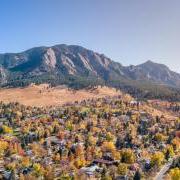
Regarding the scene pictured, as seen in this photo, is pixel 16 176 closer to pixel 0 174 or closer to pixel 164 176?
pixel 0 174

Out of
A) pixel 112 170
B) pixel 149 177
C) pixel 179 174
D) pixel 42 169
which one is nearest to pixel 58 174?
pixel 42 169

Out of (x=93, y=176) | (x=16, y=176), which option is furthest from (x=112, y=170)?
(x=16, y=176)

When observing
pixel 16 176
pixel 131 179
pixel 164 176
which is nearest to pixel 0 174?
pixel 16 176

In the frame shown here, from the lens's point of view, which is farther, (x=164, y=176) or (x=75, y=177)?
(x=164, y=176)

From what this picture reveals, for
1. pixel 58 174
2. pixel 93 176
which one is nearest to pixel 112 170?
pixel 93 176

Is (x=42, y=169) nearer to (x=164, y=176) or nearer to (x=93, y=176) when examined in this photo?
(x=93, y=176)

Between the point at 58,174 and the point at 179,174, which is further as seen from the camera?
the point at 58,174

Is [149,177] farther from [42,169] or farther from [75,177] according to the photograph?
[42,169]
